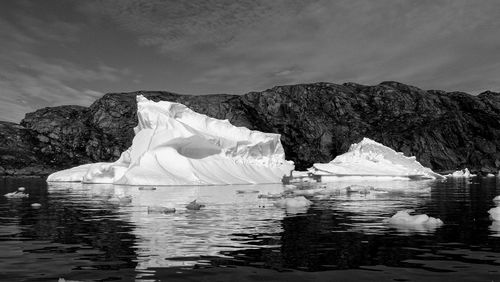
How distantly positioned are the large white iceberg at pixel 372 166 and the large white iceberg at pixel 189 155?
11992 millimetres

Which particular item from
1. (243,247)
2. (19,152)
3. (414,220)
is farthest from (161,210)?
(19,152)

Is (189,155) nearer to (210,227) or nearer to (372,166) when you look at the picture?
(372,166)

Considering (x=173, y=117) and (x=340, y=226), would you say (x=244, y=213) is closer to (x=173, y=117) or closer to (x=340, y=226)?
(x=340, y=226)

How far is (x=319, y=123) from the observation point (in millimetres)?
158625

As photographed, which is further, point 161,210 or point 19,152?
point 19,152

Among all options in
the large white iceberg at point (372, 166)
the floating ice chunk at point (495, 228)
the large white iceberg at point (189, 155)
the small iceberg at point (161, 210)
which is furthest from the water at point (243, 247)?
the large white iceberg at point (372, 166)

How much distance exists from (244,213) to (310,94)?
14885 cm

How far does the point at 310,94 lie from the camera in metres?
168

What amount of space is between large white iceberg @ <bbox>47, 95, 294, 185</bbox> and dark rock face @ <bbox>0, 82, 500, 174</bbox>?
8032cm

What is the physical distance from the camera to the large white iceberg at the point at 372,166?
75438 millimetres

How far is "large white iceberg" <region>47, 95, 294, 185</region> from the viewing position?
5031 centimetres

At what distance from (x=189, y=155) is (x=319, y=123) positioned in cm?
10820

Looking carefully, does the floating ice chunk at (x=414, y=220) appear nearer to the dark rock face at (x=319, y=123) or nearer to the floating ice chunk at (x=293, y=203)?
the floating ice chunk at (x=293, y=203)

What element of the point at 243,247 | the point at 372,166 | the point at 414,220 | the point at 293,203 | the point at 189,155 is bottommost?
the point at 243,247
